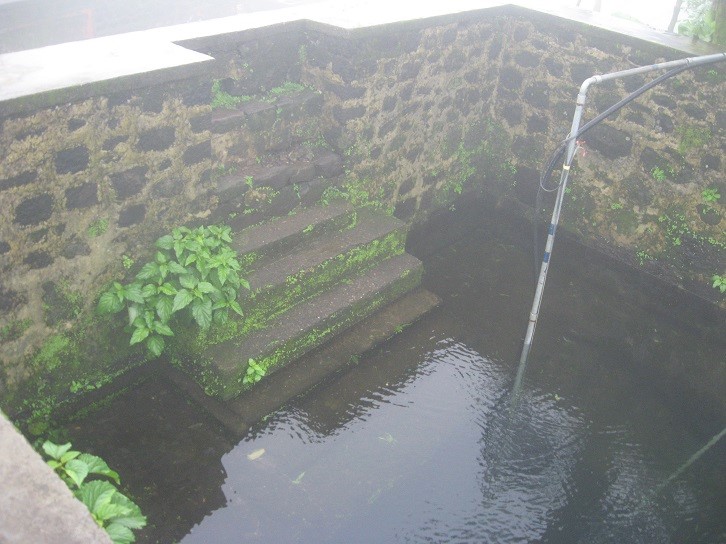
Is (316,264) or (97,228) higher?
(97,228)

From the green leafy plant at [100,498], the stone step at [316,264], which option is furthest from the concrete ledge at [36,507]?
the stone step at [316,264]

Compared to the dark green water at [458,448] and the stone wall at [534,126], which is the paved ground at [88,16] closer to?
the stone wall at [534,126]

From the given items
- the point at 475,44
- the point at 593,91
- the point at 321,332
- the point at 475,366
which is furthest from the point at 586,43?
the point at 321,332

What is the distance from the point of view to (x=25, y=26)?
50.7ft

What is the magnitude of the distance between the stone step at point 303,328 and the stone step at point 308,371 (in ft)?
0.19

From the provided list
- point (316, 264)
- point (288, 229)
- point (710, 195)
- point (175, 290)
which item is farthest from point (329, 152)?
point (710, 195)

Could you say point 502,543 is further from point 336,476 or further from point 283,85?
point 283,85

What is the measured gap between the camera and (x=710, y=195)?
17.1 ft

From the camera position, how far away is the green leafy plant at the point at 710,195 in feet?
17.0

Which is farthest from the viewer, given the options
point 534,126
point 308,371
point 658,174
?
point 534,126

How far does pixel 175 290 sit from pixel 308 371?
114 cm

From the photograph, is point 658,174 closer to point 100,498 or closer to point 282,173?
point 282,173

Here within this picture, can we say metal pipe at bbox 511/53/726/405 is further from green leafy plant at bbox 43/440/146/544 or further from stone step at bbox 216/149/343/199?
green leafy plant at bbox 43/440/146/544

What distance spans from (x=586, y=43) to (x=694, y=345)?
3003mm
